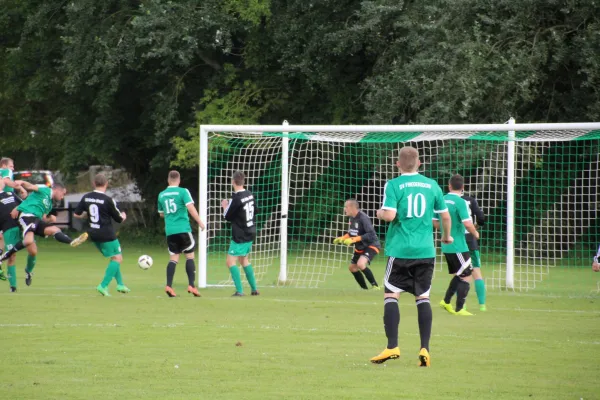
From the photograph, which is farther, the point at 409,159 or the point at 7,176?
the point at 7,176

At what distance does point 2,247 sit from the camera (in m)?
18.0

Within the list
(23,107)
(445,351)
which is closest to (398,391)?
(445,351)

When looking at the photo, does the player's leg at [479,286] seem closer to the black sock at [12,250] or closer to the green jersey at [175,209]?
the green jersey at [175,209]

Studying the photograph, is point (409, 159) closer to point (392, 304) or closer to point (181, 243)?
point (392, 304)

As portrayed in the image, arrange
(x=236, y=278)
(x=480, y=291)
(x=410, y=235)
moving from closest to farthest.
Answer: (x=410, y=235) < (x=480, y=291) < (x=236, y=278)

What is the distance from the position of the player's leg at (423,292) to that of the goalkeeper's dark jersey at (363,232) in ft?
24.2

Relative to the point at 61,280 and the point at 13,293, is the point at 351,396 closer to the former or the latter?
the point at 13,293

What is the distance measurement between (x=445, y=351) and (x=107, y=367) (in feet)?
10.8

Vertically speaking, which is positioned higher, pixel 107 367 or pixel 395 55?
pixel 395 55

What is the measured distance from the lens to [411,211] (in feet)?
28.5

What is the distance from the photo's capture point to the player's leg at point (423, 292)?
8.49 meters

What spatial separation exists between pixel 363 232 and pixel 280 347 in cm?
687

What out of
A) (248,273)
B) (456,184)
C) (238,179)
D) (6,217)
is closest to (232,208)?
(238,179)

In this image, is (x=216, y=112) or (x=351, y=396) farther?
(x=216, y=112)
